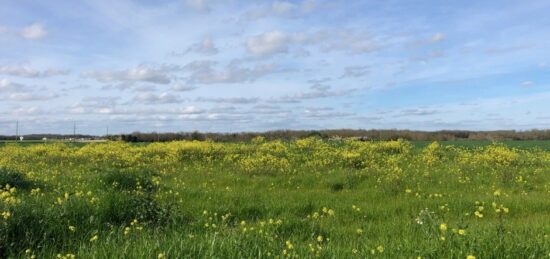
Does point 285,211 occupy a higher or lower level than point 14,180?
lower

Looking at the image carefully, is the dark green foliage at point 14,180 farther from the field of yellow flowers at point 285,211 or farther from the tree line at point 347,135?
the tree line at point 347,135

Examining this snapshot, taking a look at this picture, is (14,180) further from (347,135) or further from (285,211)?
(347,135)

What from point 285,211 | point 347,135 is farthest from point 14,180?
point 347,135

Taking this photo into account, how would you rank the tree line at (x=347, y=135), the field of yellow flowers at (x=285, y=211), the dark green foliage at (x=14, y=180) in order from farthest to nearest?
the tree line at (x=347, y=135) → the dark green foliage at (x=14, y=180) → the field of yellow flowers at (x=285, y=211)

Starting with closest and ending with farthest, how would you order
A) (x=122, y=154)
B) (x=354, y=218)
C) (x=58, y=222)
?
(x=58, y=222) → (x=354, y=218) → (x=122, y=154)

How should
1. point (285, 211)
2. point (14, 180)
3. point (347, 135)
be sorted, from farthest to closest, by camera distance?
point (347, 135), point (14, 180), point (285, 211)

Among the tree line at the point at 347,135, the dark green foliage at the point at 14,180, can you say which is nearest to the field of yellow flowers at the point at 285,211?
the dark green foliage at the point at 14,180

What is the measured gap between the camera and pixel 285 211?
940cm

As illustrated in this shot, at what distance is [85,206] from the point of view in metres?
7.41

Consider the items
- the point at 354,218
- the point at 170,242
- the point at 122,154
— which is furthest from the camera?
the point at 122,154

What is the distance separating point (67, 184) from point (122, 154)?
434 inches

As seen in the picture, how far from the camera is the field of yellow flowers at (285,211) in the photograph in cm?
493

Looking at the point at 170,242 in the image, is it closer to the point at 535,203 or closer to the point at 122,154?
the point at 535,203

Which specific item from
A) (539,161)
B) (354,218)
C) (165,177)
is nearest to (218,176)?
(165,177)
